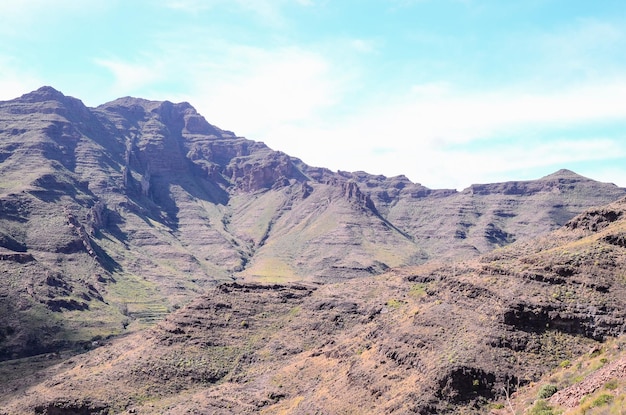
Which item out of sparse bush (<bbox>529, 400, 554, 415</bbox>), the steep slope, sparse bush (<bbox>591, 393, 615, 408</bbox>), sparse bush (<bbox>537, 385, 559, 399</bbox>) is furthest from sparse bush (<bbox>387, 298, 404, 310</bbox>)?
sparse bush (<bbox>591, 393, 615, 408</bbox>)

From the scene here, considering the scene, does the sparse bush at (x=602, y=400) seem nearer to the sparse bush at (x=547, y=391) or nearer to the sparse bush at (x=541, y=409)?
the sparse bush at (x=541, y=409)

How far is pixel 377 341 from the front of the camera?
69375mm

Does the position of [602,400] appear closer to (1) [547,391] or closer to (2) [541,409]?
(2) [541,409]

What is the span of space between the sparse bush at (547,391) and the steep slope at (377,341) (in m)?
6.07

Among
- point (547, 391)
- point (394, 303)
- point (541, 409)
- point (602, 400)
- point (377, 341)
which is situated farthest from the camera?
point (394, 303)

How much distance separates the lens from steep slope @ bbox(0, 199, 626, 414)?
51094 mm

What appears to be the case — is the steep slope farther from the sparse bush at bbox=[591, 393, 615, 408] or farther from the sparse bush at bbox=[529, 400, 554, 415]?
the sparse bush at bbox=[591, 393, 615, 408]

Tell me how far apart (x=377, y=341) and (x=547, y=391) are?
29338mm

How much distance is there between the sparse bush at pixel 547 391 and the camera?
4122 cm

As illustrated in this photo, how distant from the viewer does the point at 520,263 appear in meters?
→ 64.1

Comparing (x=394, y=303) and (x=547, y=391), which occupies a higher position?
(x=547, y=391)

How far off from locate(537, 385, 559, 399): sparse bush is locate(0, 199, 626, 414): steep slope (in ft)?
19.9

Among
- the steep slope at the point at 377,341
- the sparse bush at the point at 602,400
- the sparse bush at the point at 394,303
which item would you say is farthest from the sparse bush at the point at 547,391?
the sparse bush at the point at 394,303

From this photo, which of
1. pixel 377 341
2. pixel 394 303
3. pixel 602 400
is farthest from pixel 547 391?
pixel 394 303
